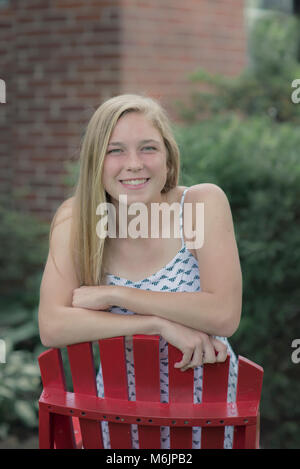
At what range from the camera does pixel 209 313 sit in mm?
2027

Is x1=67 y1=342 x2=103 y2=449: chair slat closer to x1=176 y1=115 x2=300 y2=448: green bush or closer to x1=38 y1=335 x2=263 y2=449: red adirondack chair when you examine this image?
x1=38 y1=335 x2=263 y2=449: red adirondack chair

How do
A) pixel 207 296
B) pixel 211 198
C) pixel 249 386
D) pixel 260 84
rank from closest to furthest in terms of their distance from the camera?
pixel 249 386
pixel 207 296
pixel 211 198
pixel 260 84

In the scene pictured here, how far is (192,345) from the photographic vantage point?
1.92 metres

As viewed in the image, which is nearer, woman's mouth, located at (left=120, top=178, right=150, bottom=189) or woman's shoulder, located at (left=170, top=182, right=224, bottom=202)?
woman's mouth, located at (left=120, top=178, right=150, bottom=189)

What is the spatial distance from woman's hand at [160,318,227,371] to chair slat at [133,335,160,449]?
8 centimetres

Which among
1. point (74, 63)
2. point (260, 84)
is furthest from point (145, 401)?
point (260, 84)

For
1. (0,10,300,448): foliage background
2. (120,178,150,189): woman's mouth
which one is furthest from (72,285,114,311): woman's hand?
(0,10,300,448): foliage background

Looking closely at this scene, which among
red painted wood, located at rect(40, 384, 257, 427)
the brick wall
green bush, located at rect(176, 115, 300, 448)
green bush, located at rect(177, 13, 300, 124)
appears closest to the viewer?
red painted wood, located at rect(40, 384, 257, 427)

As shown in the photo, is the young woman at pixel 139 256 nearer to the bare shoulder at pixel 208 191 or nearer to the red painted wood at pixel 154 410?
the bare shoulder at pixel 208 191

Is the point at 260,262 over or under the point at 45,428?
over

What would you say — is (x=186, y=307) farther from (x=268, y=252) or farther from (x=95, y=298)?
(x=268, y=252)

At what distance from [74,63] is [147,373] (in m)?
3.93

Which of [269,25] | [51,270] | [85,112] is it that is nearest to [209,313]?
[51,270]

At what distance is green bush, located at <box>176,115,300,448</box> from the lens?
364 centimetres
